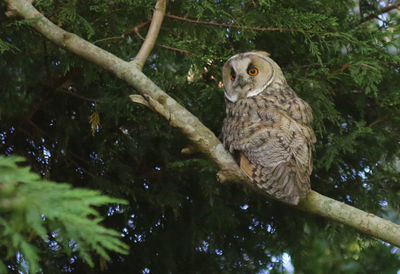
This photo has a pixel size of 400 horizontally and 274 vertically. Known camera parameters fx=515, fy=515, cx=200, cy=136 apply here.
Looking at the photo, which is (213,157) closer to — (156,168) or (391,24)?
(156,168)

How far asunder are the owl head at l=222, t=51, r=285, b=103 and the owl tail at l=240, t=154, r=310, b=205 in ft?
2.41

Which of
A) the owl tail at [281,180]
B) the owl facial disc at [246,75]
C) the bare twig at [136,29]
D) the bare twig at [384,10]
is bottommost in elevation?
the owl tail at [281,180]

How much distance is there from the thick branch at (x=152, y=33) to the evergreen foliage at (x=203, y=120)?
85mm

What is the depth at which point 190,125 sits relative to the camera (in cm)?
278

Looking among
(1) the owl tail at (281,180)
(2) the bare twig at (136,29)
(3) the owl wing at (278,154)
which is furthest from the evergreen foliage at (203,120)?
(1) the owl tail at (281,180)

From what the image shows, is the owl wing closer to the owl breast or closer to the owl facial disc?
the owl breast

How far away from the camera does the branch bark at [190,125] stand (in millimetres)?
2586

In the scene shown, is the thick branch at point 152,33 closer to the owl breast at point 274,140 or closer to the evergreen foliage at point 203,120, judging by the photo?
the evergreen foliage at point 203,120

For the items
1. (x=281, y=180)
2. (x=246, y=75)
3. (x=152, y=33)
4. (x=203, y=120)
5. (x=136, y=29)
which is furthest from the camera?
(x=203, y=120)

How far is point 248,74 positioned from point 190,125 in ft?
3.37

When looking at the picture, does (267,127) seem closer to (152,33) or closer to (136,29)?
(152,33)

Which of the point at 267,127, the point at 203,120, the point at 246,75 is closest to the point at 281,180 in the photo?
the point at 267,127

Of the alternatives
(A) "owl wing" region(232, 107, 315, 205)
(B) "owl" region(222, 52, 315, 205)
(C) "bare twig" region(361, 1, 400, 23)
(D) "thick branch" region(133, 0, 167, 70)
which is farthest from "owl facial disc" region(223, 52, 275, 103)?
(C) "bare twig" region(361, 1, 400, 23)

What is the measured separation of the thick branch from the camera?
3120mm
